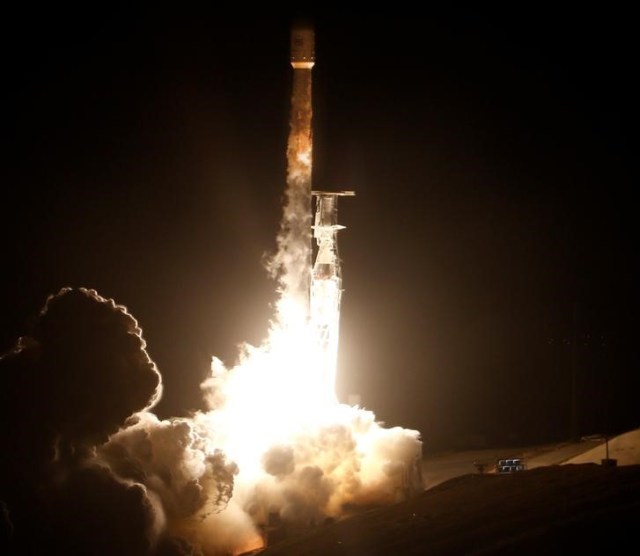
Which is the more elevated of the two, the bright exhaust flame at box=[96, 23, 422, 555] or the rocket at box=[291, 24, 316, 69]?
the rocket at box=[291, 24, 316, 69]

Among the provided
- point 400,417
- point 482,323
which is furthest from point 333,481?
point 482,323

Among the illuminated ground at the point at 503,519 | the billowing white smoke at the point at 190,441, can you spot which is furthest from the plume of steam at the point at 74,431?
the illuminated ground at the point at 503,519

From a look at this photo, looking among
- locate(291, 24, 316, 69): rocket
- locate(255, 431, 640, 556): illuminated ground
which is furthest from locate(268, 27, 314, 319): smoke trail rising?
locate(255, 431, 640, 556): illuminated ground

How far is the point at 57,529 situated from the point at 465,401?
3162 cm

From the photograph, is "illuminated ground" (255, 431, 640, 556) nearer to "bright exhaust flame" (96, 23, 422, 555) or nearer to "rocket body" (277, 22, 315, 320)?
"bright exhaust flame" (96, 23, 422, 555)

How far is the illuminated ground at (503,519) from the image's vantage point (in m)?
27.0

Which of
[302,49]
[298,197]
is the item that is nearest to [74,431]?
[298,197]

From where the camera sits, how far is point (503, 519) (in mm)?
29875

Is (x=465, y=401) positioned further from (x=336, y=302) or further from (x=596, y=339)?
(x=336, y=302)

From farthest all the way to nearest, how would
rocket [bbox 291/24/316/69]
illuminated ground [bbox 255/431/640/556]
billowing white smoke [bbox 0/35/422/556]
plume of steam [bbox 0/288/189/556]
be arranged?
rocket [bbox 291/24/316/69] → billowing white smoke [bbox 0/35/422/556] → plume of steam [bbox 0/288/189/556] → illuminated ground [bbox 255/431/640/556]

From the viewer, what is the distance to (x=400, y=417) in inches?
2159

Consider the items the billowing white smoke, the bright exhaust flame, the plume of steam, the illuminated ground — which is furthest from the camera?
the bright exhaust flame

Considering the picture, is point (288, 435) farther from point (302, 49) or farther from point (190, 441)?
point (302, 49)

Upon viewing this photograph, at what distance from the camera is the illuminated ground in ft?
88.7
